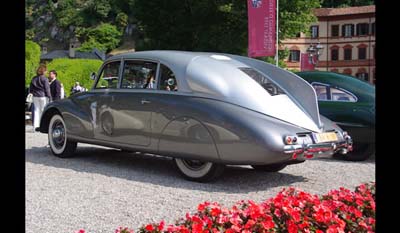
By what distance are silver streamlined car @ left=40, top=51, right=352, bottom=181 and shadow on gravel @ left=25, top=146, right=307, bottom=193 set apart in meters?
0.24

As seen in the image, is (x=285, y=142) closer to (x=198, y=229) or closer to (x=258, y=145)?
(x=258, y=145)

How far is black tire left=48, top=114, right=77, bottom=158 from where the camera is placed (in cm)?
767

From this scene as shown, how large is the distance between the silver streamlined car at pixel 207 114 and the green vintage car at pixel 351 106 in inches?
69.9

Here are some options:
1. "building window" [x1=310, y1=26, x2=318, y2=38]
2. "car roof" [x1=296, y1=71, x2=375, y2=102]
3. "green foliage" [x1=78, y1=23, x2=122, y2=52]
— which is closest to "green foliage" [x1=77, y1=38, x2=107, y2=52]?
"green foliage" [x1=78, y1=23, x2=122, y2=52]

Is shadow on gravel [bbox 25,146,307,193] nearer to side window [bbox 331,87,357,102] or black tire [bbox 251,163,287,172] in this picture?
black tire [bbox 251,163,287,172]

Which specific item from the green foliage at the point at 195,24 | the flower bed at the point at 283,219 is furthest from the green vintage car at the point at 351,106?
the green foliage at the point at 195,24

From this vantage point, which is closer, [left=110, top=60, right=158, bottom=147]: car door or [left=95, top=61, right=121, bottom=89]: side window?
[left=110, top=60, right=158, bottom=147]: car door

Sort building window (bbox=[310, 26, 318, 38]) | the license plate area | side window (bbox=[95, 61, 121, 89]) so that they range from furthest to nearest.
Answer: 1. building window (bbox=[310, 26, 318, 38])
2. side window (bbox=[95, 61, 121, 89])
3. the license plate area

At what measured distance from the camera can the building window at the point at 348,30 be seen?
66062mm

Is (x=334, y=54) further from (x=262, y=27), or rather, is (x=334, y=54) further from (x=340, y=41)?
(x=262, y=27)

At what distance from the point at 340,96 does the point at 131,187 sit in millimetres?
4249

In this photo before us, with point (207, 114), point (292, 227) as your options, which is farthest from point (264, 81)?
point (292, 227)
